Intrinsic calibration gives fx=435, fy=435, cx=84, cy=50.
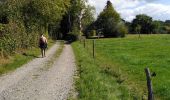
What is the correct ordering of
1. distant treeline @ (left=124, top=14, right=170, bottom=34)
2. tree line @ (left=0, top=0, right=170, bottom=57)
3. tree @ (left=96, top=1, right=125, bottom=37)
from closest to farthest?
tree line @ (left=0, top=0, right=170, bottom=57)
tree @ (left=96, top=1, right=125, bottom=37)
distant treeline @ (left=124, top=14, right=170, bottom=34)


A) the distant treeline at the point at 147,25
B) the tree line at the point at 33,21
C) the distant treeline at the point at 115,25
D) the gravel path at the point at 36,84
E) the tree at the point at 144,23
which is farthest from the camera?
the tree at the point at 144,23

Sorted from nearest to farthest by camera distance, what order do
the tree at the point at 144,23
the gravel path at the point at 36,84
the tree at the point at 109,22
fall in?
the gravel path at the point at 36,84 < the tree at the point at 109,22 < the tree at the point at 144,23

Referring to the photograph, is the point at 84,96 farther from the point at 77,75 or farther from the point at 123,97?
the point at 77,75

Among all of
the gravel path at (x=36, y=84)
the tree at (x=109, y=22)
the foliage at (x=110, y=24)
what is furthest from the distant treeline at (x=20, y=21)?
the tree at (x=109, y=22)

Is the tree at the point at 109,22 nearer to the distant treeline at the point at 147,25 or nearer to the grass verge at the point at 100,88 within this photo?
the distant treeline at the point at 147,25

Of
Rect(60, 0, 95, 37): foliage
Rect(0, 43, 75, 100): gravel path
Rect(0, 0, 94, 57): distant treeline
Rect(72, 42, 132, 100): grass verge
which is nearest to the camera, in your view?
Rect(72, 42, 132, 100): grass verge

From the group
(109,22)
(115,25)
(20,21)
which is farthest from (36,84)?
(109,22)

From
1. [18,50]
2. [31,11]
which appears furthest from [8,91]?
[31,11]

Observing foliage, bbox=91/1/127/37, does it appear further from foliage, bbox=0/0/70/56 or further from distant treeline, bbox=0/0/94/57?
foliage, bbox=0/0/70/56

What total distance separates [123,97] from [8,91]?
444 cm

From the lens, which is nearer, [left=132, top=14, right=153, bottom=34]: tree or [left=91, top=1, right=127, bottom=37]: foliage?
[left=91, top=1, right=127, bottom=37]: foliage

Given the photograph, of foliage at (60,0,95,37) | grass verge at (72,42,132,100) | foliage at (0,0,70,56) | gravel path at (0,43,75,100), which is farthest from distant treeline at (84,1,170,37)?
grass verge at (72,42,132,100)

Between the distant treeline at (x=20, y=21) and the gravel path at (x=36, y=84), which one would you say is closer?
the gravel path at (x=36, y=84)

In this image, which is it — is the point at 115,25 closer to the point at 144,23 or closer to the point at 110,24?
the point at 110,24
